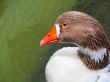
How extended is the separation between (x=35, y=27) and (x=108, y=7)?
70cm

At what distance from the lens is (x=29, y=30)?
3791 mm

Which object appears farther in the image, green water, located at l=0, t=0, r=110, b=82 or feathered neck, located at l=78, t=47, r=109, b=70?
Answer: green water, located at l=0, t=0, r=110, b=82

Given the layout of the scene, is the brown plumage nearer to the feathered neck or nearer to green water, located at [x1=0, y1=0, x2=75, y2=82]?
the feathered neck

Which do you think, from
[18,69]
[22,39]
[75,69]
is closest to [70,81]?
[75,69]

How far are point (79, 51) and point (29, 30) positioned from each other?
105cm

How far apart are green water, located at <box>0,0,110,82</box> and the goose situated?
0.56 metres

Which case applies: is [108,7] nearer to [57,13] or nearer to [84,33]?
[57,13]

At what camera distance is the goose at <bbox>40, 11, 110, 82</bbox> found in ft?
8.66

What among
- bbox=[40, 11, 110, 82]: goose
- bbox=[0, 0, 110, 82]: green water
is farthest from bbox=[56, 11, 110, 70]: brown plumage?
bbox=[0, 0, 110, 82]: green water

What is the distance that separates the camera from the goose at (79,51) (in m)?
2.64

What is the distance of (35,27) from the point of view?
12.6ft

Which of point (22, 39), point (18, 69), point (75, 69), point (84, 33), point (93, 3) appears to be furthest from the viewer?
point (93, 3)

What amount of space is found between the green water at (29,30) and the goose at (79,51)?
1.83 ft

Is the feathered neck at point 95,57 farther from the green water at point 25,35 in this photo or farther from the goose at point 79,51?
the green water at point 25,35
